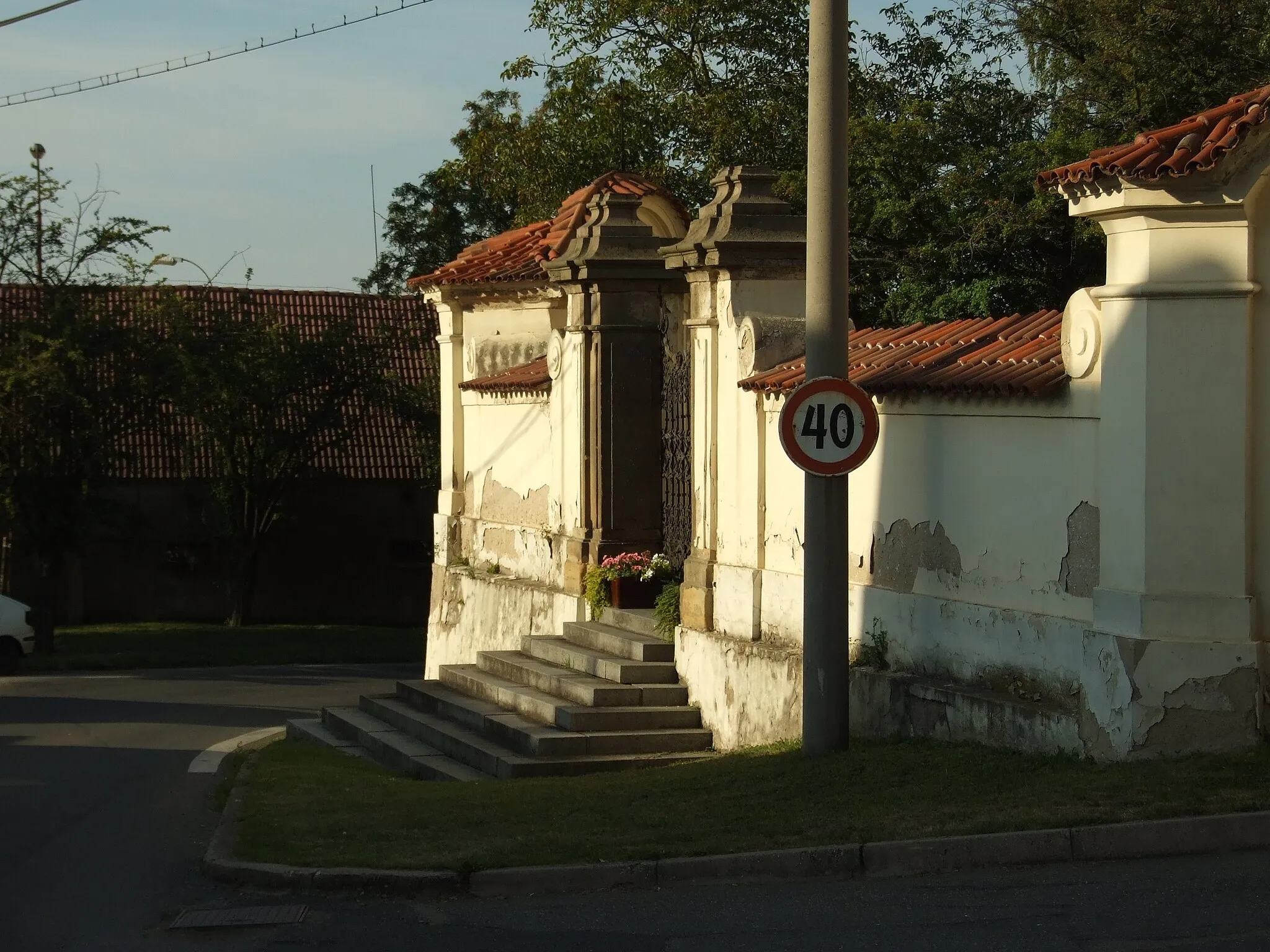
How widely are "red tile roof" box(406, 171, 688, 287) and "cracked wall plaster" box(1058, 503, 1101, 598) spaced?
738cm

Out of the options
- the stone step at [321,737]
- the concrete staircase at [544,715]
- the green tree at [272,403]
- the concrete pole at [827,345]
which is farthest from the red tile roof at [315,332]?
the concrete pole at [827,345]

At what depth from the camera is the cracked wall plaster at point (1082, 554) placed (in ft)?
30.5

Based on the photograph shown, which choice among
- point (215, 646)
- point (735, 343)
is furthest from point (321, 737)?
point (215, 646)

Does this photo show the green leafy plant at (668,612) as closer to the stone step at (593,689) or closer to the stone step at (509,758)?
the stone step at (593,689)

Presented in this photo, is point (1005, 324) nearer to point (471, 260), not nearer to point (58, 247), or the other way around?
point (471, 260)

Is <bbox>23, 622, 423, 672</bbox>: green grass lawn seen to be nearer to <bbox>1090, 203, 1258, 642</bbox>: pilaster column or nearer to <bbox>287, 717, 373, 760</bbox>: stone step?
<bbox>287, 717, 373, 760</bbox>: stone step

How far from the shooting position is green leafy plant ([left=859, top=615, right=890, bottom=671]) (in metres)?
11.2

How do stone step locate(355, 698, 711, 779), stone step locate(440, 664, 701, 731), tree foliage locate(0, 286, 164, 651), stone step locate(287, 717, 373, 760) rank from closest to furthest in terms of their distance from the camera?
stone step locate(355, 698, 711, 779), stone step locate(440, 664, 701, 731), stone step locate(287, 717, 373, 760), tree foliage locate(0, 286, 164, 651)

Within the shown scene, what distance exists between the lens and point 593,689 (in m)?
13.0

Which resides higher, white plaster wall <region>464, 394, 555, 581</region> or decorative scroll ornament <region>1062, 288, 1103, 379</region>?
decorative scroll ornament <region>1062, 288, 1103, 379</region>

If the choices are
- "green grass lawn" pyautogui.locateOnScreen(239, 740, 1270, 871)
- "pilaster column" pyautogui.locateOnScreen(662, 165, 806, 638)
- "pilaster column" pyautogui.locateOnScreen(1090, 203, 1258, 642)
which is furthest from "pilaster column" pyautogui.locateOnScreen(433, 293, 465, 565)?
"pilaster column" pyautogui.locateOnScreen(1090, 203, 1258, 642)

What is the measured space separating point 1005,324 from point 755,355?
225 centimetres

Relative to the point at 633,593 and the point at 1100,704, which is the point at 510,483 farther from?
the point at 1100,704

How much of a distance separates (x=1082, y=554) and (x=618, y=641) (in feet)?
18.3
